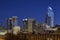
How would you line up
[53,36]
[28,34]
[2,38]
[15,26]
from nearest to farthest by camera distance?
[53,36], [28,34], [2,38], [15,26]

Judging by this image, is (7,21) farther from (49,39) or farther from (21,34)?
(49,39)

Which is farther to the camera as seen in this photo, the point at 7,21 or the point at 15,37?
the point at 7,21

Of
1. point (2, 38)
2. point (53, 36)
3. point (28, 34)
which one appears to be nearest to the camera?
point (53, 36)

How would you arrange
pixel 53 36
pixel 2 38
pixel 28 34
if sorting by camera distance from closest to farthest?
pixel 53 36 < pixel 28 34 < pixel 2 38

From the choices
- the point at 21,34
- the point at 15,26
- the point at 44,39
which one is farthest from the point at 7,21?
the point at 44,39

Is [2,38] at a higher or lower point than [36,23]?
lower

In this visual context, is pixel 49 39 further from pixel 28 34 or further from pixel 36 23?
pixel 36 23

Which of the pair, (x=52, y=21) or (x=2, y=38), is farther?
(x=52, y=21)

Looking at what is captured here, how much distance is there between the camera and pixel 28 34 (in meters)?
4.54

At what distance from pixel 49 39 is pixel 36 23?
115 cm

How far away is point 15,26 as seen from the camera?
18.7ft

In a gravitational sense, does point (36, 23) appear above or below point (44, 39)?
above

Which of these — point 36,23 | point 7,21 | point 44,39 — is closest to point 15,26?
point 7,21

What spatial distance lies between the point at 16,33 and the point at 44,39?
0.85m
